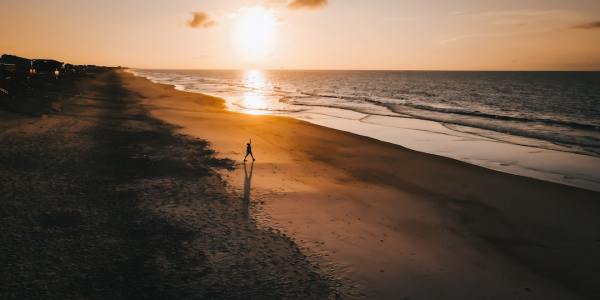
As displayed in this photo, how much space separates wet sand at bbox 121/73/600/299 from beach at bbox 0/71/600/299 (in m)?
0.05

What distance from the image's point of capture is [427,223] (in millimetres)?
10781

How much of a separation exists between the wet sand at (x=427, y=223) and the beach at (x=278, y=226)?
0.05 m

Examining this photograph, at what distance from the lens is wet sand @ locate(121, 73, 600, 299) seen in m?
7.77

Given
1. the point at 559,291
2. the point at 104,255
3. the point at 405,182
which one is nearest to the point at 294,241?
the point at 104,255

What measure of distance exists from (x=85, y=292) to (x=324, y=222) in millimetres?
6131

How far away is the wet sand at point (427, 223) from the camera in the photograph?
306 inches

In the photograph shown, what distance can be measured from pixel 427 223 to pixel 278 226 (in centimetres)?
478

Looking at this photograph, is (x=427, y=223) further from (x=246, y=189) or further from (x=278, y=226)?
(x=246, y=189)

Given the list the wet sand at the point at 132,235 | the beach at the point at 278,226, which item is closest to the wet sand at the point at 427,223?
the beach at the point at 278,226

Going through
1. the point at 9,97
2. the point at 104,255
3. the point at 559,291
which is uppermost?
the point at 9,97

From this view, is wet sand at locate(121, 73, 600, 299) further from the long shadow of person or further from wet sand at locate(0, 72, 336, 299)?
wet sand at locate(0, 72, 336, 299)

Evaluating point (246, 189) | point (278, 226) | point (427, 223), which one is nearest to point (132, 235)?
point (278, 226)

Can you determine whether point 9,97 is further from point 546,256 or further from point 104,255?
point 546,256

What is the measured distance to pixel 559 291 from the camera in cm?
764
